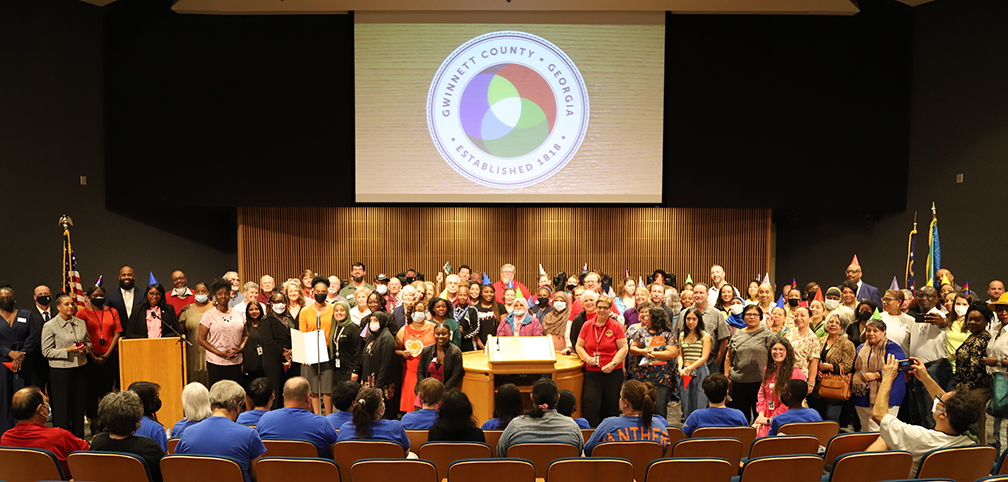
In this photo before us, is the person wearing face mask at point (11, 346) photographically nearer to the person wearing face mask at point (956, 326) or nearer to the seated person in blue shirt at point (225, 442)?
the seated person in blue shirt at point (225, 442)

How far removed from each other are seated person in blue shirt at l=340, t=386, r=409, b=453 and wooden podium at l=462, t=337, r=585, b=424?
77.3 inches

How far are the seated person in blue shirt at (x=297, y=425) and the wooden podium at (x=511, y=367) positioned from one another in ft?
7.07

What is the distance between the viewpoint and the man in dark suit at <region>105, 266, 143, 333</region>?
7.51 meters

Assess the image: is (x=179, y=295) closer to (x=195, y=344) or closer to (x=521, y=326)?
(x=195, y=344)

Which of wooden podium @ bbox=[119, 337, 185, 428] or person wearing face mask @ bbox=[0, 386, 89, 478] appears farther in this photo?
wooden podium @ bbox=[119, 337, 185, 428]

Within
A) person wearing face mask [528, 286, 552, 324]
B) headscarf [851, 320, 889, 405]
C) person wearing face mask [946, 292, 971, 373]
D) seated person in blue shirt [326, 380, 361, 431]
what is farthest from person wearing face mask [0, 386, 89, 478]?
person wearing face mask [946, 292, 971, 373]

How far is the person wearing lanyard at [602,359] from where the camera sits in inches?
248

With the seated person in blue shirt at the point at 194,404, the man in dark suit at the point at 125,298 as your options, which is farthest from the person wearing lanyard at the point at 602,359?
the man in dark suit at the point at 125,298

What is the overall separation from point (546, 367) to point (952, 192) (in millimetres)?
8224

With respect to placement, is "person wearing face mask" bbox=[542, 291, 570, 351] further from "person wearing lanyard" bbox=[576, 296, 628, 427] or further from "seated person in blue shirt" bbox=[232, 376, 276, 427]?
"seated person in blue shirt" bbox=[232, 376, 276, 427]

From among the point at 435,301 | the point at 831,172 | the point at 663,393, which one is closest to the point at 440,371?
the point at 435,301

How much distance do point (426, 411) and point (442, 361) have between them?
155 cm

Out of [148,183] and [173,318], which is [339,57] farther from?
[173,318]

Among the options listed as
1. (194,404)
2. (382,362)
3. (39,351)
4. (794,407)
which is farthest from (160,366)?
(794,407)
